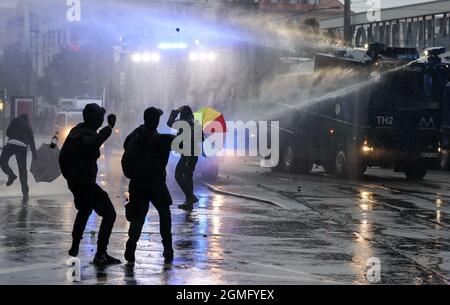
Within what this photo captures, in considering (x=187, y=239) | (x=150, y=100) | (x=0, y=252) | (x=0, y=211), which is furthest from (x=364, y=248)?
(x=150, y=100)

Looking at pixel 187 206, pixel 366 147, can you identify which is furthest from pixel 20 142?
pixel 366 147

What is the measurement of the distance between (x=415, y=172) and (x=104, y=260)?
16.8 meters

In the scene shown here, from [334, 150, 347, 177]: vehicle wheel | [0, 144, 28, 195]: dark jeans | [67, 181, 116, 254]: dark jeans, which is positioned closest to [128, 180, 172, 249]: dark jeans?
[67, 181, 116, 254]: dark jeans

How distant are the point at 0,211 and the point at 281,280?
7320 millimetres

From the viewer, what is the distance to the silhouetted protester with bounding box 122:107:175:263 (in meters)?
9.95

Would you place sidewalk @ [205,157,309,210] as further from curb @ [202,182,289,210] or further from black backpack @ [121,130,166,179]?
black backpack @ [121,130,166,179]

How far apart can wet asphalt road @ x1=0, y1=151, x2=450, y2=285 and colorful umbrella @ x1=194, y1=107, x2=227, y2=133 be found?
266 centimetres

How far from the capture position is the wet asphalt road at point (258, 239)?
9.23 m

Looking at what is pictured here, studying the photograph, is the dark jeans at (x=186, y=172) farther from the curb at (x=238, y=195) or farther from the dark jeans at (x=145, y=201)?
the dark jeans at (x=145, y=201)

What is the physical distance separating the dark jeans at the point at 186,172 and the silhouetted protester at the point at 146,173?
525cm

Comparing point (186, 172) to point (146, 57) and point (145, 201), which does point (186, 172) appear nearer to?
point (145, 201)

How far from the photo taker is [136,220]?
10031 mm

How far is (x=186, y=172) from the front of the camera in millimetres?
15516

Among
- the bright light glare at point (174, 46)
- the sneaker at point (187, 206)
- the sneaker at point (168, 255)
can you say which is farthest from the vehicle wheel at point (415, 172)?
the sneaker at point (168, 255)
